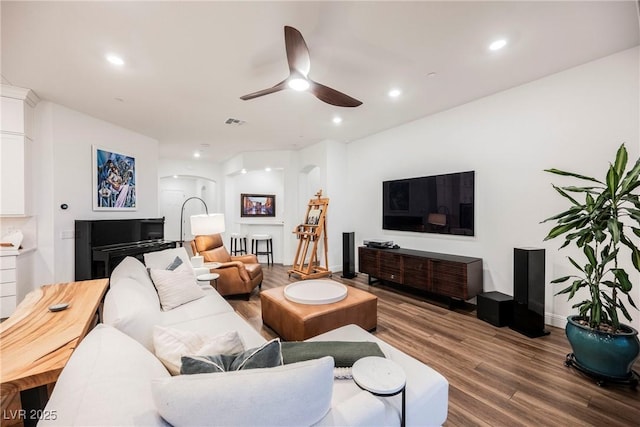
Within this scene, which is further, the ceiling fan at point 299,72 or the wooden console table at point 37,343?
the ceiling fan at point 299,72

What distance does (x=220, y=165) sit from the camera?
308 inches

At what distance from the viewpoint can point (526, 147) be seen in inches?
119

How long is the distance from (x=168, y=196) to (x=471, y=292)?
9997 millimetres

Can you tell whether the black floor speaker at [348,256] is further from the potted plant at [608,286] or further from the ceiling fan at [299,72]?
the potted plant at [608,286]

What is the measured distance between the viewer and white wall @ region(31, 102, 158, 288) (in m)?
3.45

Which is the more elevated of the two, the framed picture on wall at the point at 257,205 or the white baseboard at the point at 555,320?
the framed picture on wall at the point at 257,205

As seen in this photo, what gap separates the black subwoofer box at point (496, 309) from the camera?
2.84 m

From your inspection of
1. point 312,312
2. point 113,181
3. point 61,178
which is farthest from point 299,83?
point 113,181

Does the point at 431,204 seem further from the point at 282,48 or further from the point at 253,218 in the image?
the point at 253,218

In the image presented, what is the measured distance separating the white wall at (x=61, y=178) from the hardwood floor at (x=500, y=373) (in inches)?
110

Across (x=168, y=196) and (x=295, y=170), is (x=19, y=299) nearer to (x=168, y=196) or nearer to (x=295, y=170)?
(x=295, y=170)

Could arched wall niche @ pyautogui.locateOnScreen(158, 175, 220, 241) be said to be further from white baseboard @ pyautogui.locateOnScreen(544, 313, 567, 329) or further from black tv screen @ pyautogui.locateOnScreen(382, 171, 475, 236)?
white baseboard @ pyautogui.locateOnScreen(544, 313, 567, 329)

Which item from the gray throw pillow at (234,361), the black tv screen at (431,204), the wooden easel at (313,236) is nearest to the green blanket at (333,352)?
the gray throw pillow at (234,361)

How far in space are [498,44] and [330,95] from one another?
1.54 meters
